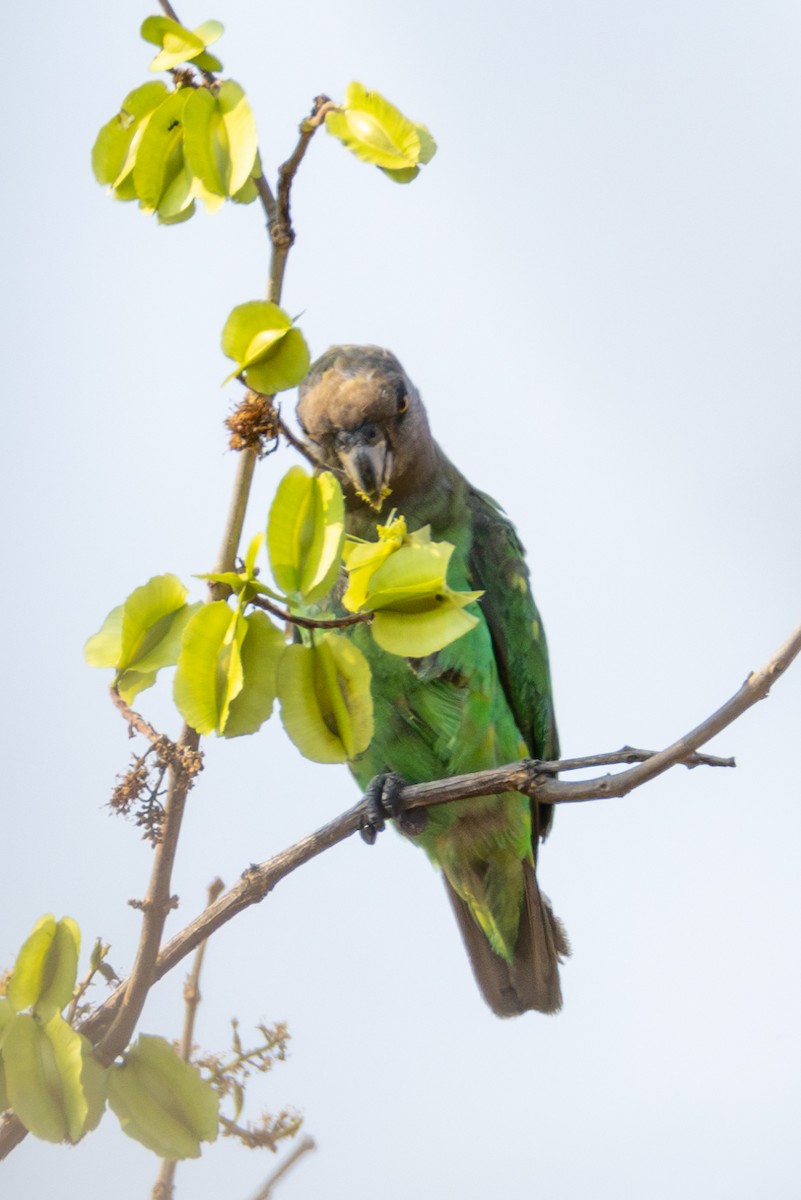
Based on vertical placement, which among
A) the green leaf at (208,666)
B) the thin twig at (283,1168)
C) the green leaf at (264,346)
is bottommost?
the thin twig at (283,1168)

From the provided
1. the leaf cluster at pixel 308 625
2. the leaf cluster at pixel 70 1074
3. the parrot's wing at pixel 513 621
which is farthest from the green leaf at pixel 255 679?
the parrot's wing at pixel 513 621

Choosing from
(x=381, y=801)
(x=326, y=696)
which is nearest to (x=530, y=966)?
(x=381, y=801)

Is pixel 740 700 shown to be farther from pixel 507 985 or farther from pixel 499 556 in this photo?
pixel 507 985

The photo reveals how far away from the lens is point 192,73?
70.9 inches

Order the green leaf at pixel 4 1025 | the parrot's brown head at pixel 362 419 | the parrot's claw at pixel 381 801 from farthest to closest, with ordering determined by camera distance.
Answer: the parrot's brown head at pixel 362 419 → the parrot's claw at pixel 381 801 → the green leaf at pixel 4 1025

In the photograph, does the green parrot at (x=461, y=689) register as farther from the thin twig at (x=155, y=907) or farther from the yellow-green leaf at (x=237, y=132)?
the yellow-green leaf at (x=237, y=132)

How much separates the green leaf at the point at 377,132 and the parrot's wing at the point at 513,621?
1.74 meters

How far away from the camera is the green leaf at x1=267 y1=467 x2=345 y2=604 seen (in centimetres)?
140

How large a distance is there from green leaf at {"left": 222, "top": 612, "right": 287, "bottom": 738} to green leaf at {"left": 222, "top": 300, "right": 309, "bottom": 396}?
0.32 meters

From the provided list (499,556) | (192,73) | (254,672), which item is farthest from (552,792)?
(499,556)

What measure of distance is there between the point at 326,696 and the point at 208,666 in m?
0.15

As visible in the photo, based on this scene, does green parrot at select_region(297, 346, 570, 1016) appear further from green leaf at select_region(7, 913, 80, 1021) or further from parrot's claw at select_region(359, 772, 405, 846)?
green leaf at select_region(7, 913, 80, 1021)

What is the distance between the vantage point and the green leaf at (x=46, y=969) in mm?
1631

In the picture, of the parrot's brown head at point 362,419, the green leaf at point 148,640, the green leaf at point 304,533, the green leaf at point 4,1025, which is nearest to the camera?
the green leaf at point 304,533
